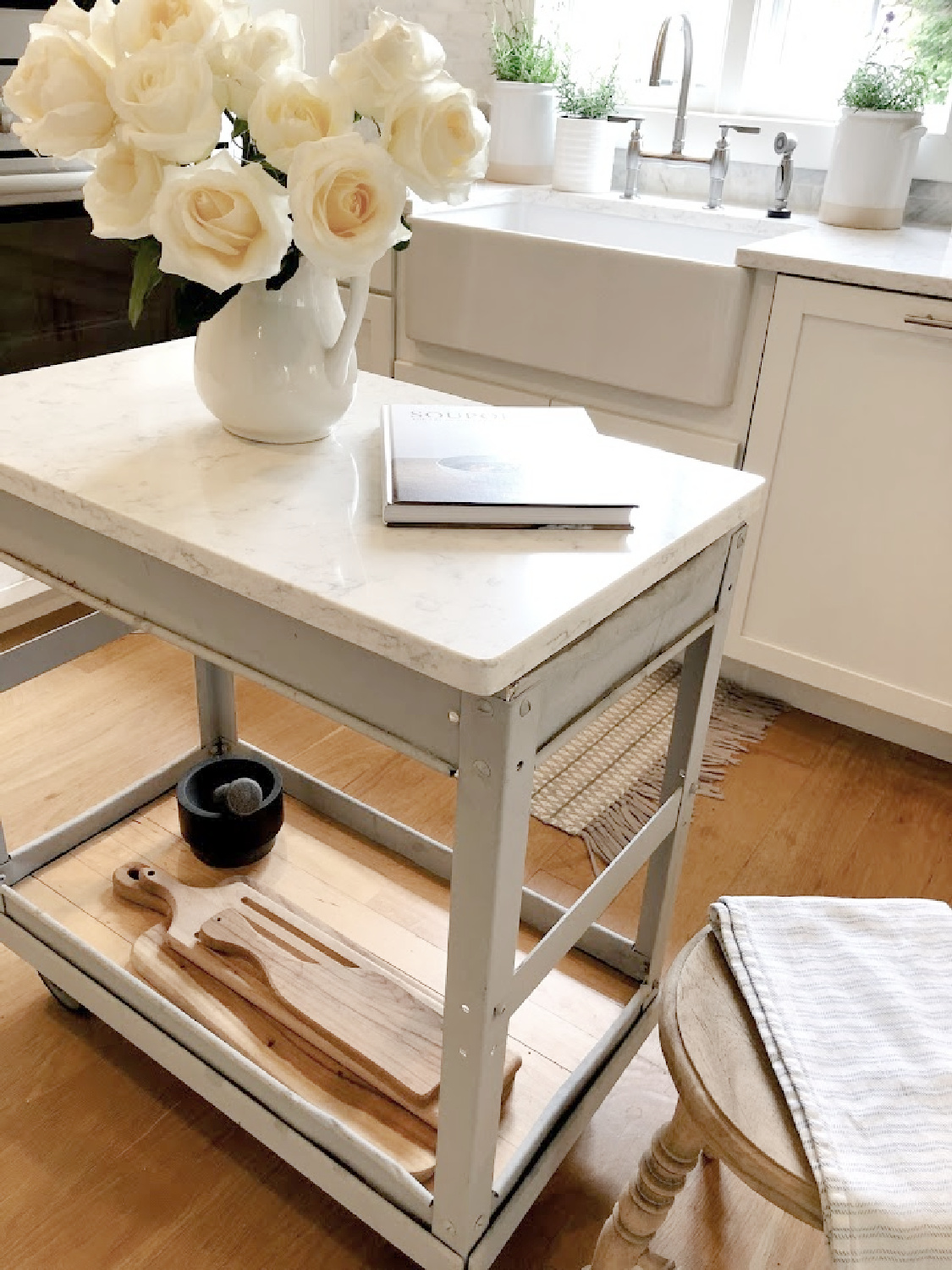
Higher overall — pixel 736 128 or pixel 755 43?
pixel 755 43

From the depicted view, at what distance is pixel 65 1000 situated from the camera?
1443mm

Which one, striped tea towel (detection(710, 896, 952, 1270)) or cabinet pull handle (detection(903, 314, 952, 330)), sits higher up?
cabinet pull handle (detection(903, 314, 952, 330))

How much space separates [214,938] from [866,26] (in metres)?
2.32

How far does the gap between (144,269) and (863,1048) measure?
923 millimetres

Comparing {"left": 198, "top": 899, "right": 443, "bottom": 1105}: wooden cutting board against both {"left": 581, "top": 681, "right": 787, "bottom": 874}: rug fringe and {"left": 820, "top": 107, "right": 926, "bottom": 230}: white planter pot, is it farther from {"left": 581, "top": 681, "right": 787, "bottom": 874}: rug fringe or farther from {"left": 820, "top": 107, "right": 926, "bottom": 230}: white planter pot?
{"left": 820, "top": 107, "right": 926, "bottom": 230}: white planter pot

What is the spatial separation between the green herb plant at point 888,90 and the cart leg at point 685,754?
4.90ft

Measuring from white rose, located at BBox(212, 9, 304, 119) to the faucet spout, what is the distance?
5.78 ft

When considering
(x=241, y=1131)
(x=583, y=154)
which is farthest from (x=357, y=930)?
(x=583, y=154)

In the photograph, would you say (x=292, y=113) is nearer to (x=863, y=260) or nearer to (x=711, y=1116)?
(x=711, y=1116)

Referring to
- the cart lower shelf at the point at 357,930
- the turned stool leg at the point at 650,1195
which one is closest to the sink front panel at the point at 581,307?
the cart lower shelf at the point at 357,930

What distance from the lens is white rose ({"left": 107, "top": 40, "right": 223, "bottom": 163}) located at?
0.85 metres

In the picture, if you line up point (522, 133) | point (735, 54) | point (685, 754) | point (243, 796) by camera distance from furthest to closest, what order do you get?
point (522, 133) < point (735, 54) < point (243, 796) < point (685, 754)

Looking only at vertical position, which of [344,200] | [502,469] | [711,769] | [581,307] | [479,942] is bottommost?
[711,769]

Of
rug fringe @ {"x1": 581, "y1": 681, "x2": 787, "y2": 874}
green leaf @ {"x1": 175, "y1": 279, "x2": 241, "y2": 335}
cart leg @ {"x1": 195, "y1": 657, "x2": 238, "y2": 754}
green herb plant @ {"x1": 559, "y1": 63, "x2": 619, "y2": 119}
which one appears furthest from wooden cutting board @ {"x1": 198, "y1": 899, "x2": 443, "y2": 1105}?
green herb plant @ {"x1": 559, "y1": 63, "x2": 619, "y2": 119}
